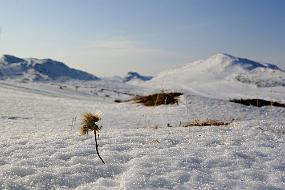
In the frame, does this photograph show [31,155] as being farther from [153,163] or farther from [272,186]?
[272,186]

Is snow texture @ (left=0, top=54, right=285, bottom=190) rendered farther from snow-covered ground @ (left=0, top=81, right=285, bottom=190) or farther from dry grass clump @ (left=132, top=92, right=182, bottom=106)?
dry grass clump @ (left=132, top=92, right=182, bottom=106)

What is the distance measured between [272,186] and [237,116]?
10.1 m

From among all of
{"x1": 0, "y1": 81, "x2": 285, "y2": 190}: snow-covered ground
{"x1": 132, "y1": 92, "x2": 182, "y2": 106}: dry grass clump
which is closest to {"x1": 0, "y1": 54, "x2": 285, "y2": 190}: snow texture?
{"x1": 0, "y1": 81, "x2": 285, "y2": 190}: snow-covered ground

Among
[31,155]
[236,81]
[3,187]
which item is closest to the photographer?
[3,187]

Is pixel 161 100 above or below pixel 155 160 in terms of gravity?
above

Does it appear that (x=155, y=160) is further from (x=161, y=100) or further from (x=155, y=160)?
(x=161, y=100)

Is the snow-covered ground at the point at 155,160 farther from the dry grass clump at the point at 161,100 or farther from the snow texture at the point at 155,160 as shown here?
the dry grass clump at the point at 161,100

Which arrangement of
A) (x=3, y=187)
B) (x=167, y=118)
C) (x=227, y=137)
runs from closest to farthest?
(x=3, y=187)
(x=227, y=137)
(x=167, y=118)

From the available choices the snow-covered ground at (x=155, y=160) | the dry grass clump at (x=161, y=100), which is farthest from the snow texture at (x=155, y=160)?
the dry grass clump at (x=161, y=100)

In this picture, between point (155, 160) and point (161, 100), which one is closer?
point (155, 160)

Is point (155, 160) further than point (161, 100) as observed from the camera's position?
No

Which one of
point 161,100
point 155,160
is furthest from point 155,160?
point 161,100

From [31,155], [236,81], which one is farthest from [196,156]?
[236,81]

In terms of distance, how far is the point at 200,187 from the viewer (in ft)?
14.1
